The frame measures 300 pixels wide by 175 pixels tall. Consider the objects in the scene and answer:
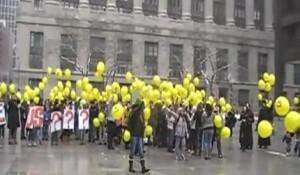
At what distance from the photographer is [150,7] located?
265 ft

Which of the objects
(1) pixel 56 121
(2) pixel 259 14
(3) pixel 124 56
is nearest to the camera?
(1) pixel 56 121

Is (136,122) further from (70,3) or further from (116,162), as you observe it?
(70,3)

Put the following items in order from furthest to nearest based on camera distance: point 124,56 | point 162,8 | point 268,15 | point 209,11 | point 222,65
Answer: point 268,15
point 209,11
point 222,65
point 162,8
point 124,56

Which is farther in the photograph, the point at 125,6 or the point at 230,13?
the point at 230,13

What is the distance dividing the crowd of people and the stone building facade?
152 feet

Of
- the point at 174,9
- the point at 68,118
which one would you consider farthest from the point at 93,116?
the point at 174,9

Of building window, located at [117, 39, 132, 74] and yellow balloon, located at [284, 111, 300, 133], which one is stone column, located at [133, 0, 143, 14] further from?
yellow balloon, located at [284, 111, 300, 133]

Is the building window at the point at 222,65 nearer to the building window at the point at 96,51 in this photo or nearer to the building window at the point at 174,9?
the building window at the point at 174,9

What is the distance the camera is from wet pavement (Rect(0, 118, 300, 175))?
49.6 feet

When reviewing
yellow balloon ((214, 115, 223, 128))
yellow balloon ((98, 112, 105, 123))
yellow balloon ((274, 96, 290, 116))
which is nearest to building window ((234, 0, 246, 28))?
yellow balloon ((98, 112, 105, 123))

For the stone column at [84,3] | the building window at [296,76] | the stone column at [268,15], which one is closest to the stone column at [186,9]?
the stone column at [268,15]

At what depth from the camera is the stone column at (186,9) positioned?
82.4 m

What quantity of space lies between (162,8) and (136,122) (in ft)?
222

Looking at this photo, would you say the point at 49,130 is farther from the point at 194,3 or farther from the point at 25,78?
the point at 194,3
